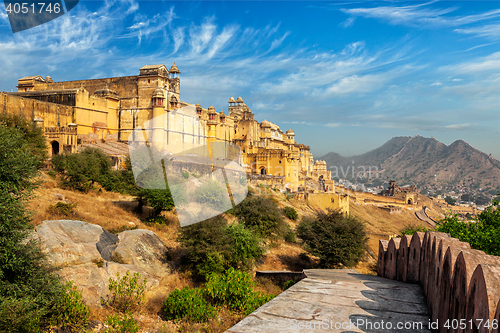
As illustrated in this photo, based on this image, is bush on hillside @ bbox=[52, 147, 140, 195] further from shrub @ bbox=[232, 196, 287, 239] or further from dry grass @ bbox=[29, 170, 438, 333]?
shrub @ bbox=[232, 196, 287, 239]

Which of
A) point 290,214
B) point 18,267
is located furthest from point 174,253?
point 290,214

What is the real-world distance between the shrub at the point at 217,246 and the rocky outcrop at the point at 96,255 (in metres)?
1.14

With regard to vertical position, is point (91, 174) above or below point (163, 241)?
above

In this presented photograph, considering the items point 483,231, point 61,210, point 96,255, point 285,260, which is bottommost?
point 285,260

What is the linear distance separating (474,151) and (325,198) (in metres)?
210

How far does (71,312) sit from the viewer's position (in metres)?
6.81

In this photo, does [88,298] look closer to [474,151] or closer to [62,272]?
[62,272]

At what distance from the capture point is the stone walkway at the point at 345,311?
9.54ft

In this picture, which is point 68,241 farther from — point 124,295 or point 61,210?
point 61,210

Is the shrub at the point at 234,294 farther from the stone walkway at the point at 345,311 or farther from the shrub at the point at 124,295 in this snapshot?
the stone walkway at the point at 345,311

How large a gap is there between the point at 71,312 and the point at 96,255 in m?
2.52

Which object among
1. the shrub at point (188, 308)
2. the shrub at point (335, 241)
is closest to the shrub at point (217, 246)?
the shrub at point (188, 308)

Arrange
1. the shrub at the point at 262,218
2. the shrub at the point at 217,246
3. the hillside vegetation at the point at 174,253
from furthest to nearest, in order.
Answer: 1. the shrub at the point at 262,218
2. the shrub at the point at 217,246
3. the hillside vegetation at the point at 174,253

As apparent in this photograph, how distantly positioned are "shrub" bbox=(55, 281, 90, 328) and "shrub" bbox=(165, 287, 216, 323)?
1.96 m
